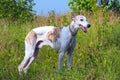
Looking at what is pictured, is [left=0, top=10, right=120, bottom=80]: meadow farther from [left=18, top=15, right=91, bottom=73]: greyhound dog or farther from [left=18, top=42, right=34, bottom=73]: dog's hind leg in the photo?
[left=18, top=15, right=91, bottom=73]: greyhound dog

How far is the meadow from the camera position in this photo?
30.3ft

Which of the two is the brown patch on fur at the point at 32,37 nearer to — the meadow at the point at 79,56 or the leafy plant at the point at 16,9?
the meadow at the point at 79,56

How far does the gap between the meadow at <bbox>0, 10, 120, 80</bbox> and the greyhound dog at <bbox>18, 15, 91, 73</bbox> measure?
0.41 metres

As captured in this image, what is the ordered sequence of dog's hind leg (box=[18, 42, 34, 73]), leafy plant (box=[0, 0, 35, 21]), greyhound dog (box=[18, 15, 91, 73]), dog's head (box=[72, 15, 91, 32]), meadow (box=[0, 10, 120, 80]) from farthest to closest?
leafy plant (box=[0, 0, 35, 21]) < dog's hind leg (box=[18, 42, 34, 73]) < greyhound dog (box=[18, 15, 91, 73]) < dog's head (box=[72, 15, 91, 32]) < meadow (box=[0, 10, 120, 80])

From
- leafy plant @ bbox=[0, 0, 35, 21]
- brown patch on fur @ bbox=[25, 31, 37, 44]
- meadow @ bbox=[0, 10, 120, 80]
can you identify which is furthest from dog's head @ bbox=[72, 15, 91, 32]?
leafy plant @ bbox=[0, 0, 35, 21]

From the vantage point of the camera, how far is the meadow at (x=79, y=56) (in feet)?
30.3

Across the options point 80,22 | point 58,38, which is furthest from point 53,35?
point 80,22

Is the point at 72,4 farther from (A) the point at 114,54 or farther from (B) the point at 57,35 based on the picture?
(B) the point at 57,35

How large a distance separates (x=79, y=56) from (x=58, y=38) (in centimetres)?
191

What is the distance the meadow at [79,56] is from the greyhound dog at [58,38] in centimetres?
41

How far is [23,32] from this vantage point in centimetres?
1504

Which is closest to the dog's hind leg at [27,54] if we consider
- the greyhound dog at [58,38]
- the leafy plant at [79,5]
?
the greyhound dog at [58,38]

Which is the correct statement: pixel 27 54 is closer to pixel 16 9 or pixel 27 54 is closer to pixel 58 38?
pixel 58 38

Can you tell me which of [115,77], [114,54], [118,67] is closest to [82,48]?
[114,54]
